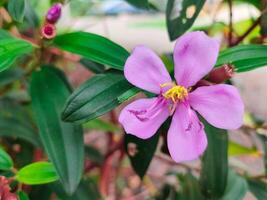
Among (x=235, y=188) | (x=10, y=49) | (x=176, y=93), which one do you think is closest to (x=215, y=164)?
(x=235, y=188)

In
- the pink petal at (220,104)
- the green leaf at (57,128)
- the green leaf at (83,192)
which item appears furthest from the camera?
the green leaf at (83,192)

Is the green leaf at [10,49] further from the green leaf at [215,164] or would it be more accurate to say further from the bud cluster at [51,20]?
the green leaf at [215,164]

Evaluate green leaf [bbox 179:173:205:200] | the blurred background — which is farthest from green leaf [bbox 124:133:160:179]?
green leaf [bbox 179:173:205:200]

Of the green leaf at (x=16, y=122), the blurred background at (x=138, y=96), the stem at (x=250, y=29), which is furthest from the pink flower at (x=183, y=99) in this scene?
the green leaf at (x=16, y=122)

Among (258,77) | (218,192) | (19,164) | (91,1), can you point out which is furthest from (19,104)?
(258,77)

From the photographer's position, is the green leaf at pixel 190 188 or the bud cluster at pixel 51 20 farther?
the green leaf at pixel 190 188

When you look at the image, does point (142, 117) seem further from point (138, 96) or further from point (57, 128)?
point (138, 96)
